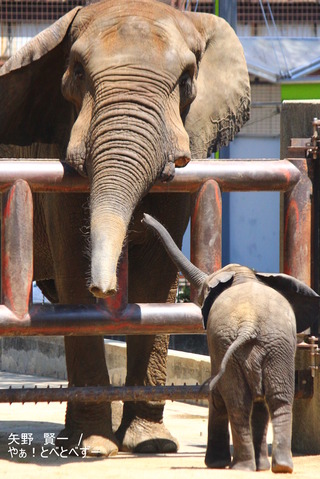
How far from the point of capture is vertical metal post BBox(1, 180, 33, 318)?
6.72 m

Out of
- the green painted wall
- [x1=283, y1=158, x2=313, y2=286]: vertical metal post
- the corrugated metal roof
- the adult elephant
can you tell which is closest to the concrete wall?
the adult elephant

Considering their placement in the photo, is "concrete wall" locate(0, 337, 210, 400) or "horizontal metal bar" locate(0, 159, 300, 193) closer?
"horizontal metal bar" locate(0, 159, 300, 193)

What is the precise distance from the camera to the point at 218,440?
6258mm

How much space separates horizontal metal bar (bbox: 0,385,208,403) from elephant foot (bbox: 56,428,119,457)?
0.52m

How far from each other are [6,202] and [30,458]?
1.42m

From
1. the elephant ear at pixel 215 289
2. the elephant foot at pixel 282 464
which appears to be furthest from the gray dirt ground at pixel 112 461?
the elephant ear at pixel 215 289

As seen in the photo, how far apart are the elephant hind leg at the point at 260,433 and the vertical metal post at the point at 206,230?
1011 mm

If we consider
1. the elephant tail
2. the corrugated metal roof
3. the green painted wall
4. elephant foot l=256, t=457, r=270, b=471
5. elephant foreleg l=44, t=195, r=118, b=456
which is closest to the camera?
the elephant tail

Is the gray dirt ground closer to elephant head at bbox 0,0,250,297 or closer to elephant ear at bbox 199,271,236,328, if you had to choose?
elephant ear at bbox 199,271,236,328

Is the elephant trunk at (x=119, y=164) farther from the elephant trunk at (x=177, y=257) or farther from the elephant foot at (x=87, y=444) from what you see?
the elephant foot at (x=87, y=444)

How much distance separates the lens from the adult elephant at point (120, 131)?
262 inches

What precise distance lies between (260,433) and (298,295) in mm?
708

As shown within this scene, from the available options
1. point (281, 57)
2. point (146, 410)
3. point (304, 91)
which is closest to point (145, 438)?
point (146, 410)

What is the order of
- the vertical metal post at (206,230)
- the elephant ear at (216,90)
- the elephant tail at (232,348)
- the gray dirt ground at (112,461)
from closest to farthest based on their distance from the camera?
the elephant tail at (232,348), the gray dirt ground at (112,461), the vertical metal post at (206,230), the elephant ear at (216,90)
